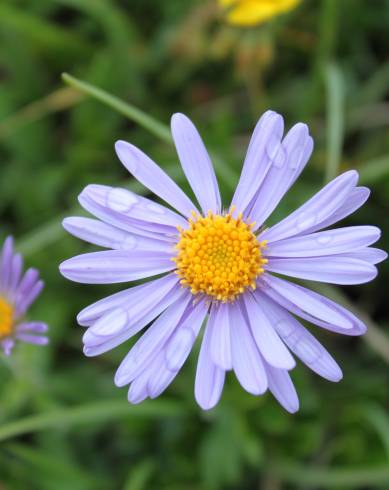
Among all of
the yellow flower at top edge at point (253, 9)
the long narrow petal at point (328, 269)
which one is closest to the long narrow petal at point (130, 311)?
the long narrow petal at point (328, 269)

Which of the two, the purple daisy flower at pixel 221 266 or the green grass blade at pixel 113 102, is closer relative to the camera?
the purple daisy flower at pixel 221 266

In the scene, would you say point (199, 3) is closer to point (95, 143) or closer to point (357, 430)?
point (95, 143)

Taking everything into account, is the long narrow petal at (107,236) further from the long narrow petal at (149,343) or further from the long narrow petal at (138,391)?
the long narrow petal at (138,391)

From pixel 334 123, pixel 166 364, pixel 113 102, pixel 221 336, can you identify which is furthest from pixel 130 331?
pixel 334 123

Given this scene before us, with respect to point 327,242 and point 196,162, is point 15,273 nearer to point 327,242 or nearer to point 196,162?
point 196,162

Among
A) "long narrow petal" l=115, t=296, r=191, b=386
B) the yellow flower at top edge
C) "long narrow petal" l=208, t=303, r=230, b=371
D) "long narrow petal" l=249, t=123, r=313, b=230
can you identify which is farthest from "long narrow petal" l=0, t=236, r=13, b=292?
the yellow flower at top edge

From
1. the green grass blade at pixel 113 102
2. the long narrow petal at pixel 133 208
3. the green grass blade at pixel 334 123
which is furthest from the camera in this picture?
the green grass blade at pixel 334 123

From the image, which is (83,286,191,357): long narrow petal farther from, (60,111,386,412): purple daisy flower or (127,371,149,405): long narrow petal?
(127,371,149,405): long narrow petal
